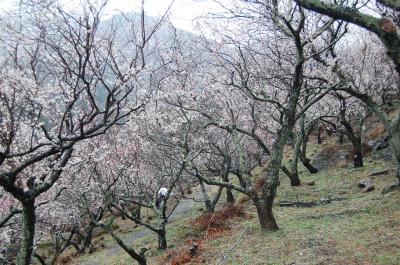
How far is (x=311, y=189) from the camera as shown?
2067 cm

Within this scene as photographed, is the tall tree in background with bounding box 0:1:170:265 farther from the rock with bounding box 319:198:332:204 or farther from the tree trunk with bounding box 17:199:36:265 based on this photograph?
the rock with bounding box 319:198:332:204

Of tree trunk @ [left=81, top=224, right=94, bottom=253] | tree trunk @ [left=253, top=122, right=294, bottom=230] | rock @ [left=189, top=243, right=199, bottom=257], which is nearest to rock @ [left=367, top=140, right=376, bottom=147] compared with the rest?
tree trunk @ [left=253, top=122, right=294, bottom=230]

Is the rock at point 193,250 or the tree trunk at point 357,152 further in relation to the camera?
the tree trunk at point 357,152

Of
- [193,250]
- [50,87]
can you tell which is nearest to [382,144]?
[193,250]

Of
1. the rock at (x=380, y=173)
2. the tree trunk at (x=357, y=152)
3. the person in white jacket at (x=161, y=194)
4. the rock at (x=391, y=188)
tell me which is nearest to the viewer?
the rock at (x=391, y=188)

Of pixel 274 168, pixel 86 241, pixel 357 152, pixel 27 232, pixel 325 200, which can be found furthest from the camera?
pixel 86 241

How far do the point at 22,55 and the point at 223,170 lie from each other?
1249cm

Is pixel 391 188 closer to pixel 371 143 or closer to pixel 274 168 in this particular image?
pixel 274 168

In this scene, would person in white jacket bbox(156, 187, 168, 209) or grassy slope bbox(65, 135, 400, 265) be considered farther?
person in white jacket bbox(156, 187, 168, 209)

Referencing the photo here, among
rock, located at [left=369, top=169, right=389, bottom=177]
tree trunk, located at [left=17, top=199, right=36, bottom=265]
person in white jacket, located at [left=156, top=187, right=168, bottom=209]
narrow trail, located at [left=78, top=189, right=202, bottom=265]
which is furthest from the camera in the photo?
narrow trail, located at [left=78, top=189, right=202, bottom=265]

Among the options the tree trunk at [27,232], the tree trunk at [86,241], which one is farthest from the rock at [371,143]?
the tree trunk at [27,232]

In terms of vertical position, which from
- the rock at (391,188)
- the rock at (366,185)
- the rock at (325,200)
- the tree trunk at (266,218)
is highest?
the rock at (366,185)

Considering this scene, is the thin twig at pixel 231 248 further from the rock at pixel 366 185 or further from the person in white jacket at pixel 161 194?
the rock at pixel 366 185

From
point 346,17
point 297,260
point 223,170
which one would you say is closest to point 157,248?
point 223,170
